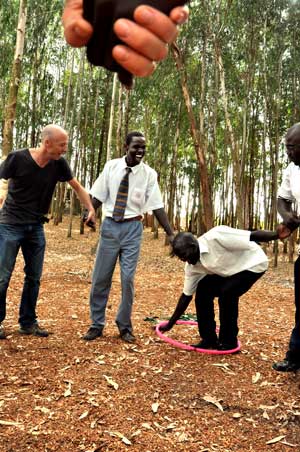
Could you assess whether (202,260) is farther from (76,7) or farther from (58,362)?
(76,7)

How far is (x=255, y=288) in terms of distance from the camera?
877 cm

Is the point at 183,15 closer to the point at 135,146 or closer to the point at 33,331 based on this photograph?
the point at 135,146

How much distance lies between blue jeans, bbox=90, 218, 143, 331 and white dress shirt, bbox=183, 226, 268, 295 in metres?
0.56

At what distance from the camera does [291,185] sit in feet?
11.9

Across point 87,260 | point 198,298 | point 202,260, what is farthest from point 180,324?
point 87,260

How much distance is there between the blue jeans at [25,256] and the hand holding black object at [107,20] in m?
3.23

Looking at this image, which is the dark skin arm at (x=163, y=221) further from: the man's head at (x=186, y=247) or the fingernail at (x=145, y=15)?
the fingernail at (x=145, y=15)

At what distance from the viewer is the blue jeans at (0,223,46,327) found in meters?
3.91

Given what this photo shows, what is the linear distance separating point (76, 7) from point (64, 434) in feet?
7.82

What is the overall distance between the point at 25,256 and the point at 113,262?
0.80 metres

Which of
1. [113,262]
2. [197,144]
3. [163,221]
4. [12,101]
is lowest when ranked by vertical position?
[113,262]

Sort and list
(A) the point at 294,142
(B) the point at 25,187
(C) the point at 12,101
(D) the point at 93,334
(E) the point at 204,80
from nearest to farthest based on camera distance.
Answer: (A) the point at 294,142 → (B) the point at 25,187 → (D) the point at 93,334 → (C) the point at 12,101 → (E) the point at 204,80

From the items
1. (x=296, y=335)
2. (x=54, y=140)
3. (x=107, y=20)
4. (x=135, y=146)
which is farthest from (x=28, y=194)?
(x=107, y=20)

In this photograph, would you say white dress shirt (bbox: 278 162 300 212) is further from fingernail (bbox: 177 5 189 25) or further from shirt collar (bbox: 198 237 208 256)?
fingernail (bbox: 177 5 189 25)
